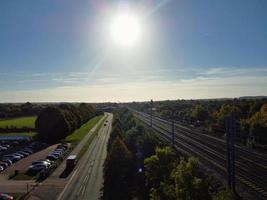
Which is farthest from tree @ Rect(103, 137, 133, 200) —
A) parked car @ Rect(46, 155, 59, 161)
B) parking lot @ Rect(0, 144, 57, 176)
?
parked car @ Rect(46, 155, 59, 161)

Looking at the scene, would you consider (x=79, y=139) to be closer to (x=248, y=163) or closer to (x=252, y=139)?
(x=252, y=139)

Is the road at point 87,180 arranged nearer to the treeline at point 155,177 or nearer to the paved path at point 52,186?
the paved path at point 52,186

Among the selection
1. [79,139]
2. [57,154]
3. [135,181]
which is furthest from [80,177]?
[79,139]

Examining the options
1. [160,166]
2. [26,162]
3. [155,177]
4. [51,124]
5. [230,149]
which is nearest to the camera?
[230,149]

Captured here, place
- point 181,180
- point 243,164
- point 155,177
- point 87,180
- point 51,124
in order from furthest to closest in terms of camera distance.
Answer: point 51,124
point 87,180
point 243,164
point 155,177
point 181,180

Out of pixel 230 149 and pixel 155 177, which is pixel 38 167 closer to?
pixel 155 177

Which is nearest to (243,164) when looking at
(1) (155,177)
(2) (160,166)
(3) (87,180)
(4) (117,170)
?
(2) (160,166)
